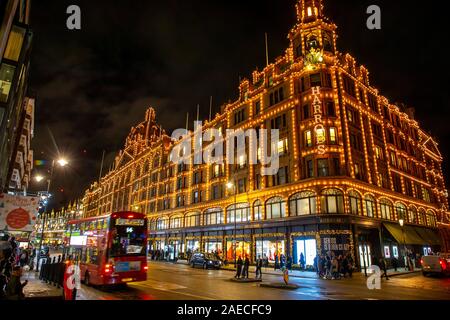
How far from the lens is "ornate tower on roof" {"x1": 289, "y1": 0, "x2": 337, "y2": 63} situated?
Result: 3747 centimetres

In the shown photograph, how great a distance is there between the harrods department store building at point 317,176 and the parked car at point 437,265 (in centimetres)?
386

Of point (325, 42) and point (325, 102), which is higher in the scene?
point (325, 42)

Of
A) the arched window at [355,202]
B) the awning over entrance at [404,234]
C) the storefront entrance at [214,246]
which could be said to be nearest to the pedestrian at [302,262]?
the arched window at [355,202]

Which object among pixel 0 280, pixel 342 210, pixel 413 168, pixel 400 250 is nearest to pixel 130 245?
pixel 0 280

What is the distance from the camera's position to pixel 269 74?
1681 inches

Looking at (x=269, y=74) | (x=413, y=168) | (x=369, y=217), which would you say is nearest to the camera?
(x=369, y=217)

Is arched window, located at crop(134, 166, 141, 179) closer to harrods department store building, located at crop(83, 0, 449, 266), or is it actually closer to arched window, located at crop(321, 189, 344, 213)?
harrods department store building, located at crop(83, 0, 449, 266)

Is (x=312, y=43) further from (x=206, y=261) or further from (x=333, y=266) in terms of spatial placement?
(x=206, y=261)

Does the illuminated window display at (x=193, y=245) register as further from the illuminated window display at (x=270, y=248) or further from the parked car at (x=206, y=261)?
the illuminated window display at (x=270, y=248)

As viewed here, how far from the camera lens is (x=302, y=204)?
3325 cm

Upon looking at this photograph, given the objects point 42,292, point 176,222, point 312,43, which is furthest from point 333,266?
point 176,222

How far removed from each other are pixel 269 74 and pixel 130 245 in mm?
32804
